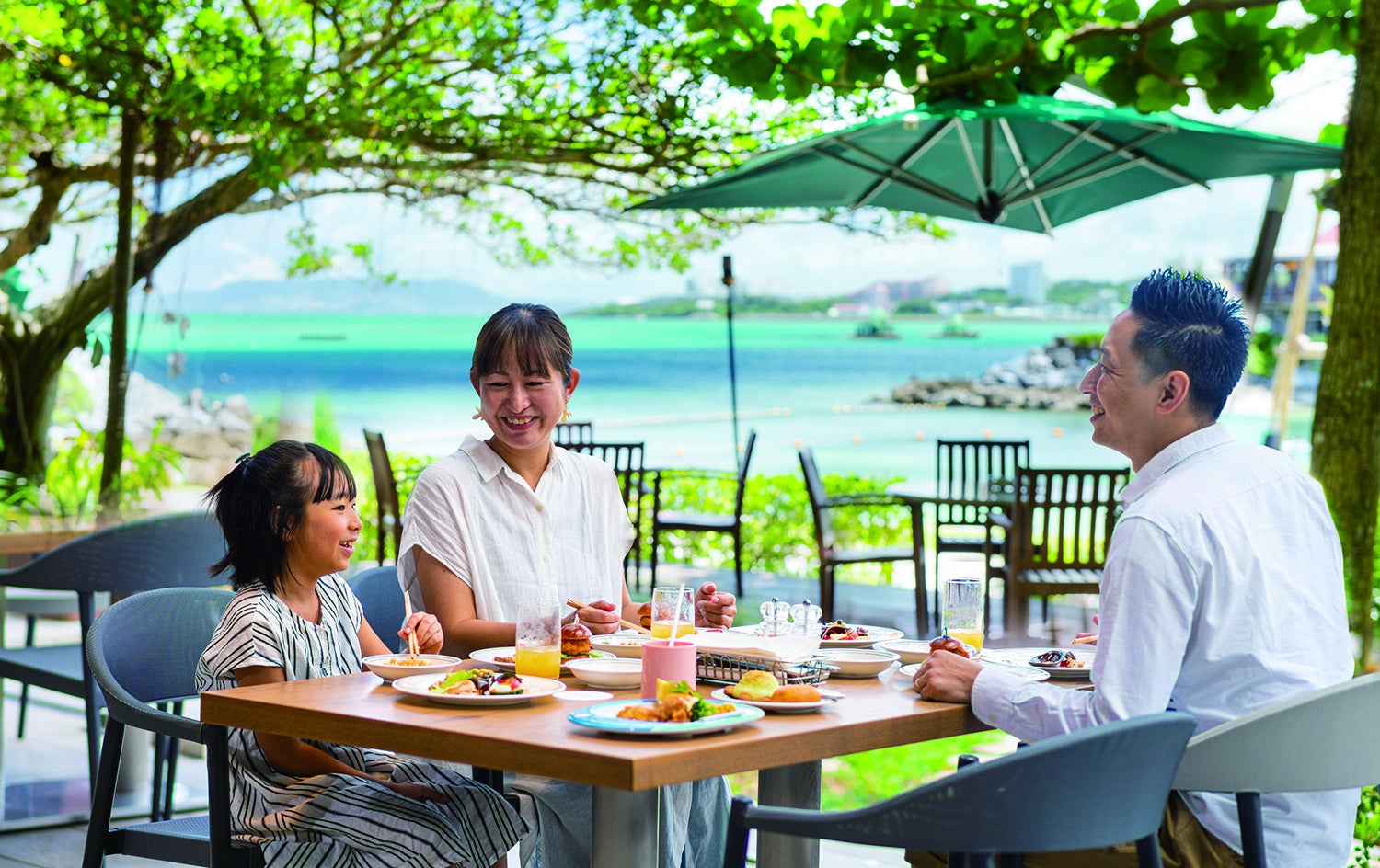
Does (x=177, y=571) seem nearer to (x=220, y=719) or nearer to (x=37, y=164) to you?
(x=220, y=719)

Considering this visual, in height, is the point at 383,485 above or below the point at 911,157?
below

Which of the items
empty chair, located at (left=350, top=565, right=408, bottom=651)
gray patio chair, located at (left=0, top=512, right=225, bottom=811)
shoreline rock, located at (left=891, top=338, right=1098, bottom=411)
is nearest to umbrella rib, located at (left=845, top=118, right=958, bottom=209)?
gray patio chair, located at (left=0, top=512, right=225, bottom=811)

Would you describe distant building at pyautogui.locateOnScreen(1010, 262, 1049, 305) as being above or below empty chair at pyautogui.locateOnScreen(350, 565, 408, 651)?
above

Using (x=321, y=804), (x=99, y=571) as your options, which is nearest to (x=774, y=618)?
(x=321, y=804)

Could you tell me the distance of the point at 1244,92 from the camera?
16.2ft

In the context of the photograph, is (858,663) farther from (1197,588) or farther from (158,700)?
(158,700)

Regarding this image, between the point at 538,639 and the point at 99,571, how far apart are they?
207 cm

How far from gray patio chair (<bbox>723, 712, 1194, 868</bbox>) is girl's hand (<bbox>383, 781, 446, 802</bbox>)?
828 mm

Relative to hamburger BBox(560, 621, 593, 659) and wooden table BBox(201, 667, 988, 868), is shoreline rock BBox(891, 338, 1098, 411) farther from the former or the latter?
wooden table BBox(201, 667, 988, 868)

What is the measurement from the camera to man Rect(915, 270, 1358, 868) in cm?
186

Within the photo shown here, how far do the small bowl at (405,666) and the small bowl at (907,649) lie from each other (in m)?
0.77

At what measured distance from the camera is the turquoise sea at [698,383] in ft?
118

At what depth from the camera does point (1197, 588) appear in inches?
73.9

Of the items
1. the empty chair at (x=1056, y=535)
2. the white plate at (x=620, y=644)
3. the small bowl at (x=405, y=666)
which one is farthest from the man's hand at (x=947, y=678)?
the empty chair at (x=1056, y=535)
